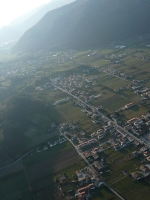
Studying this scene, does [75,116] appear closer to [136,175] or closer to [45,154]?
[45,154]

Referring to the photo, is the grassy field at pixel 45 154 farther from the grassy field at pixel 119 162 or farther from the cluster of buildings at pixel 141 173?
the cluster of buildings at pixel 141 173

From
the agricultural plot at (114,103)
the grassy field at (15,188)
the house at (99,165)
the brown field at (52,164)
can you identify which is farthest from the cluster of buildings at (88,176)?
the agricultural plot at (114,103)

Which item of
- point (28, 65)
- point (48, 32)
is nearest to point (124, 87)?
point (28, 65)

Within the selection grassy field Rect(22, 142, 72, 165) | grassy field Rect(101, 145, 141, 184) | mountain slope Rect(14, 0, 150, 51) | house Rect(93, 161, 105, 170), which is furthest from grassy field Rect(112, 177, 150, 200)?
mountain slope Rect(14, 0, 150, 51)

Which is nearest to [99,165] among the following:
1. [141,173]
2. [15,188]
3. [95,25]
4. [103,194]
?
[103,194]

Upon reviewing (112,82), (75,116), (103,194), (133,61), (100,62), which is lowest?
(133,61)
